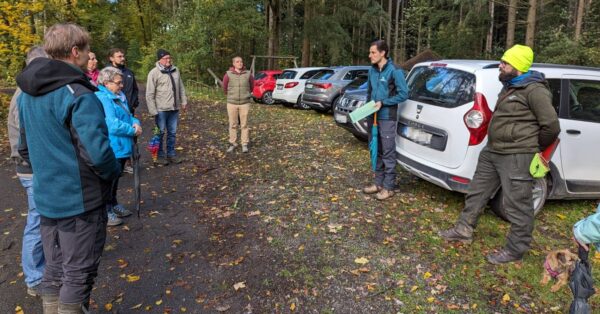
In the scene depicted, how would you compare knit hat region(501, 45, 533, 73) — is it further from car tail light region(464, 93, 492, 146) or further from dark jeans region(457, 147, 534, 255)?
dark jeans region(457, 147, 534, 255)

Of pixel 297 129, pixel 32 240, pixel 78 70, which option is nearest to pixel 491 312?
pixel 78 70

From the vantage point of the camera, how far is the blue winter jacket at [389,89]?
16.1 ft

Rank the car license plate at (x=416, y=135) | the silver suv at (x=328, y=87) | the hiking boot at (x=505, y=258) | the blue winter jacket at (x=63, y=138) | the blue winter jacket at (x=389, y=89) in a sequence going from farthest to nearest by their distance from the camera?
1. the silver suv at (x=328, y=87)
2. the blue winter jacket at (x=389, y=89)
3. the car license plate at (x=416, y=135)
4. the hiking boot at (x=505, y=258)
5. the blue winter jacket at (x=63, y=138)

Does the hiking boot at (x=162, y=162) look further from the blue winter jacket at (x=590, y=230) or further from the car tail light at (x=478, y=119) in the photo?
the blue winter jacket at (x=590, y=230)

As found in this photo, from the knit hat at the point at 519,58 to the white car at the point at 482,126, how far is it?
626 millimetres

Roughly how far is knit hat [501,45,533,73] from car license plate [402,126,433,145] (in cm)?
133

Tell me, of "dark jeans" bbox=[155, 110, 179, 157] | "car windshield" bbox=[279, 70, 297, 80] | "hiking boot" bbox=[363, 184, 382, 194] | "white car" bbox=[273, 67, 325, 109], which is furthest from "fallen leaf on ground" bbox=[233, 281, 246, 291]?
"car windshield" bbox=[279, 70, 297, 80]

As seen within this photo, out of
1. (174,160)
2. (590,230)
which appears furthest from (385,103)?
(174,160)

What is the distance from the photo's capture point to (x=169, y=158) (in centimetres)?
732

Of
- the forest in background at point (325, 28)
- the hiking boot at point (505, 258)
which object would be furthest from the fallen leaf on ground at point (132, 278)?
the forest in background at point (325, 28)

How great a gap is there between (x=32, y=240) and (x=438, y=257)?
3668 mm

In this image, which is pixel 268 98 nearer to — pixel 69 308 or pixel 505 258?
pixel 505 258

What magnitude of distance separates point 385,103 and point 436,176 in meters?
1.12

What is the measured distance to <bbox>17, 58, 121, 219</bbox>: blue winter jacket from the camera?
7.20 feet
